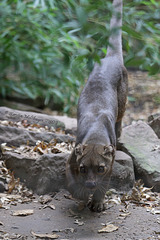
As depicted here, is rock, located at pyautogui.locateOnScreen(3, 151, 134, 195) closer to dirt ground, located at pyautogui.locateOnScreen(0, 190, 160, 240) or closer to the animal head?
dirt ground, located at pyautogui.locateOnScreen(0, 190, 160, 240)

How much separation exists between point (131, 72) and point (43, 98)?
4.26m

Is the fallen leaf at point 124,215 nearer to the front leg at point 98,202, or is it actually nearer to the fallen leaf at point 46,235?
the front leg at point 98,202

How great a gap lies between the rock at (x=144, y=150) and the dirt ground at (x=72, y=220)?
0.25m

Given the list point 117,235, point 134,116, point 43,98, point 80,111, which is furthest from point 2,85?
point 117,235

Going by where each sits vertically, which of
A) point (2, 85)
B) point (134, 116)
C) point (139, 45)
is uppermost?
point (139, 45)

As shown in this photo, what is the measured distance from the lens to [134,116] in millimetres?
10164

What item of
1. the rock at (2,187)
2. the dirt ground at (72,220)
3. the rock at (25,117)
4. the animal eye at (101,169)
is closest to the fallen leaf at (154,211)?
the dirt ground at (72,220)

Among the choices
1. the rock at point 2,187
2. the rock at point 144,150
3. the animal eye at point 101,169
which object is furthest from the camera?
the rock at point 144,150

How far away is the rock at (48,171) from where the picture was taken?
4.25 meters

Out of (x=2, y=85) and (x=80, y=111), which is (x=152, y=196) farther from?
(x=2, y=85)

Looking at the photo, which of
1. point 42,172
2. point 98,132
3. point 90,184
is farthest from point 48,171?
point 90,184

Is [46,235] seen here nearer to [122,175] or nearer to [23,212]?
[23,212]

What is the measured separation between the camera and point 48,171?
425 centimetres

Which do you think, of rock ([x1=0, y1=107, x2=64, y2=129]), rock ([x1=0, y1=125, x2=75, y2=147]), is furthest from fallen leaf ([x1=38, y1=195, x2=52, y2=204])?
rock ([x1=0, y1=107, x2=64, y2=129])
